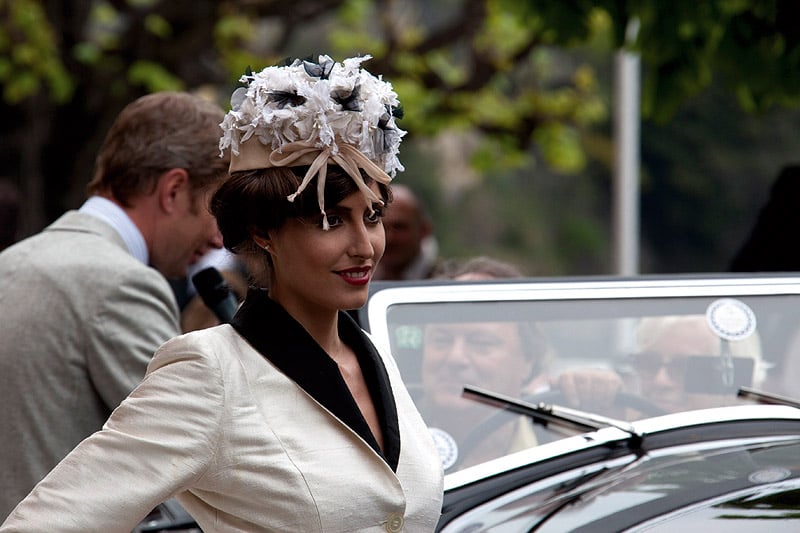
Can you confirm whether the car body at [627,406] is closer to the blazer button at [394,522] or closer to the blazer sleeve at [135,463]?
the blazer button at [394,522]

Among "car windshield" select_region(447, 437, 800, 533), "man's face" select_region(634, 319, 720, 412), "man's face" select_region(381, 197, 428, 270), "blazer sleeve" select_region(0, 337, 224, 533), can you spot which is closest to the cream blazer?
"blazer sleeve" select_region(0, 337, 224, 533)

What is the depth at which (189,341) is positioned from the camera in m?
1.89

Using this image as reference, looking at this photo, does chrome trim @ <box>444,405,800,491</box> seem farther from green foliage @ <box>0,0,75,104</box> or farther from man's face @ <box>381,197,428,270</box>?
green foliage @ <box>0,0,75,104</box>

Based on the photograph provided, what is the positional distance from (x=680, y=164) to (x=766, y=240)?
26.8m

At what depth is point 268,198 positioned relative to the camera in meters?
1.99

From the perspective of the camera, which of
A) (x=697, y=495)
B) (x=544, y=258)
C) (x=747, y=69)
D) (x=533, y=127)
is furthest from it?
(x=544, y=258)

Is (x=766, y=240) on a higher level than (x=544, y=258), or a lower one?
lower

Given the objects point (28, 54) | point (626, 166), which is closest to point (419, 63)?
point (626, 166)

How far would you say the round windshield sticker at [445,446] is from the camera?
2.71 meters

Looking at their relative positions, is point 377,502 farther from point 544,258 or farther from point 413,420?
point 544,258

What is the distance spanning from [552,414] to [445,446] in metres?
0.25

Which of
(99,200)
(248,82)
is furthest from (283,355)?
(99,200)

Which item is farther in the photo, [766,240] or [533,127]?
[533,127]

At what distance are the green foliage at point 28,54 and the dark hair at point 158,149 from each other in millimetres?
6117
